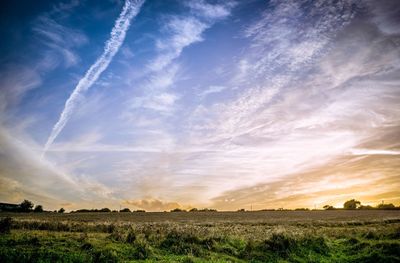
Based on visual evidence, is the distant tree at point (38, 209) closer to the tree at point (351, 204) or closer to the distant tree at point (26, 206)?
the distant tree at point (26, 206)

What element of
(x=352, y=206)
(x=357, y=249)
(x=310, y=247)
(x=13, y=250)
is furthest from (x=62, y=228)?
(x=352, y=206)

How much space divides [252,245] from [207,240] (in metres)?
2.95

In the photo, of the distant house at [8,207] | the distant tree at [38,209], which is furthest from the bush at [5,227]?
the distant tree at [38,209]

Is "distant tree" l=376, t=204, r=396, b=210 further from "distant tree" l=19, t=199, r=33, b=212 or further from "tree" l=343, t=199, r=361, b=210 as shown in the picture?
"distant tree" l=19, t=199, r=33, b=212

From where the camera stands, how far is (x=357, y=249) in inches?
866

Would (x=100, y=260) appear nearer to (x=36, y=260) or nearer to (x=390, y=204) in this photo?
(x=36, y=260)

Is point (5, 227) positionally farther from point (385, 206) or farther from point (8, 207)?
point (385, 206)

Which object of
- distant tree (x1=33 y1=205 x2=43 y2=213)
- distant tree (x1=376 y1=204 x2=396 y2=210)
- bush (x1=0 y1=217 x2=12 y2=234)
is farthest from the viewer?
distant tree (x1=376 y1=204 x2=396 y2=210)

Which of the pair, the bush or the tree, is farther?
the tree

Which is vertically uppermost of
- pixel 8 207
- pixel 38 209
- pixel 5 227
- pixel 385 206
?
pixel 385 206

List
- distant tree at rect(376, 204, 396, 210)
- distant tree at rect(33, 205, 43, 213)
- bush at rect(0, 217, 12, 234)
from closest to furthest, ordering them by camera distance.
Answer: bush at rect(0, 217, 12, 234) < distant tree at rect(33, 205, 43, 213) < distant tree at rect(376, 204, 396, 210)

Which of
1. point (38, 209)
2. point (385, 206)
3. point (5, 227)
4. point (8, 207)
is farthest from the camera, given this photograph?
point (385, 206)

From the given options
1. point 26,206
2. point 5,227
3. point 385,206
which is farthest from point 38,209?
point 385,206

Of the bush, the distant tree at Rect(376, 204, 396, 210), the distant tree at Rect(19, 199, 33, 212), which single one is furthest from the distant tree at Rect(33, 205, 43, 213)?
the distant tree at Rect(376, 204, 396, 210)
